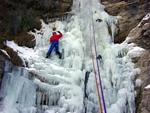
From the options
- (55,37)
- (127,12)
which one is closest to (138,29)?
(127,12)

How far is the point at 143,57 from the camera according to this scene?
9.52 meters

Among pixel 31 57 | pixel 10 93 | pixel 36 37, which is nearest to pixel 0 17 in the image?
pixel 36 37

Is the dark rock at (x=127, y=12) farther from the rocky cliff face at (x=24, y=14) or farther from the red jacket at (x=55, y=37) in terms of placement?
the red jacket at (x=55, y=37)

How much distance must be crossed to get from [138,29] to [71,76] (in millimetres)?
3302

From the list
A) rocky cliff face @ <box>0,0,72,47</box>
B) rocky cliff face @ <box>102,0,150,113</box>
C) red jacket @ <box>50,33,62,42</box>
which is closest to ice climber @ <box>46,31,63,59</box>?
red jacket @ <box>50,33,62,42</box>

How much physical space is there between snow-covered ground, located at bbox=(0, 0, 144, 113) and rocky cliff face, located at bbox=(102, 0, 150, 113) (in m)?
0.23

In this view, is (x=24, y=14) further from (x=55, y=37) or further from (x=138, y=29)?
(x=138, y=29)

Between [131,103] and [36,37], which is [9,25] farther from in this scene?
[131,103]

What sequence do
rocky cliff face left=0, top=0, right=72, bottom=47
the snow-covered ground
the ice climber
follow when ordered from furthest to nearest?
rocky cliff face left=0, top=0, right=72, bottom=47 < the ice climber < the snow-covered ground

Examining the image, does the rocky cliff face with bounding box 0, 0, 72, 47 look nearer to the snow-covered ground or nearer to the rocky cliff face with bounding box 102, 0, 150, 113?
the snow-covered ground

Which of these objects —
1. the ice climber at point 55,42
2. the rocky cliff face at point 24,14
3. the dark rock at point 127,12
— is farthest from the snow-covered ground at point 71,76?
the rocky cliff face at point 24,14

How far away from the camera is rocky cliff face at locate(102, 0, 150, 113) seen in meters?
8.32

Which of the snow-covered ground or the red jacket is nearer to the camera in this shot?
the snow-covered ground

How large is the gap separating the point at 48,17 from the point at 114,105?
5.43 meters
